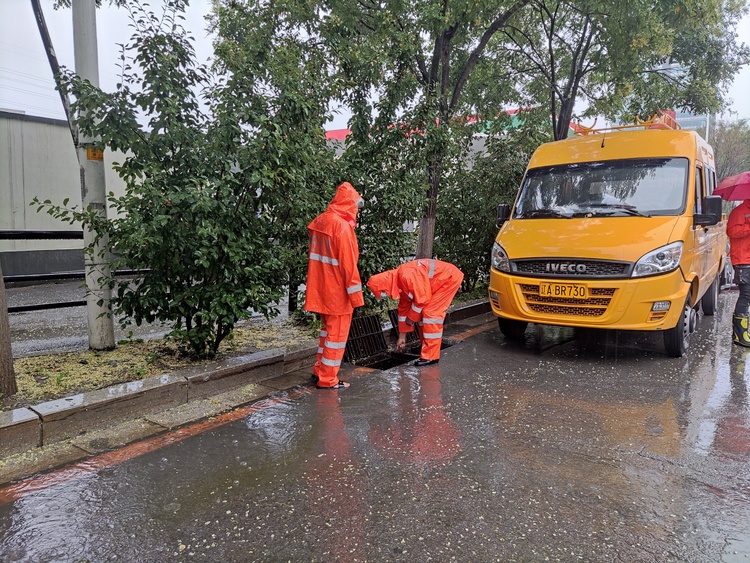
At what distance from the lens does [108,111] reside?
4.53 meters

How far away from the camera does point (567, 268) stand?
5684 mm

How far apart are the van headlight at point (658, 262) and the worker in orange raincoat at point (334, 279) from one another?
2.85m

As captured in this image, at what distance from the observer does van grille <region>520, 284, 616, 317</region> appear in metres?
5.52

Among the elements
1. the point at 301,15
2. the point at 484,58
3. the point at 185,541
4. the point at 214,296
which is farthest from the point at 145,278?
the point at 484,58

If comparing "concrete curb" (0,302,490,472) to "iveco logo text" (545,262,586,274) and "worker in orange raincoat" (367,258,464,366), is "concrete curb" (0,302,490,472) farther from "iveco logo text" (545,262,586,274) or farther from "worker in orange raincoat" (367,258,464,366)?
"iveco logo text" (545,262,586,274)

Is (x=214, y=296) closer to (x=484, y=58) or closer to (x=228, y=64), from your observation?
(x=228, y=64)

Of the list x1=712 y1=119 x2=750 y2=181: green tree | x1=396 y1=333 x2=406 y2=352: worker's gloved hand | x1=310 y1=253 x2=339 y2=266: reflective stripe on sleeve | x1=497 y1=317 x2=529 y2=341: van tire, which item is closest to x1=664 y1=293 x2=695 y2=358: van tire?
x1=497 y1=317 x2=529 y2=341: van tire

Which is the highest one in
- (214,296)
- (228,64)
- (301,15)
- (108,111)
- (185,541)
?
(301,15)

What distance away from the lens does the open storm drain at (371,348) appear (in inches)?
235

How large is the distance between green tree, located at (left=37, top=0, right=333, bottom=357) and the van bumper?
113 inches

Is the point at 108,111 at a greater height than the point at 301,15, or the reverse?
the point at 301,15

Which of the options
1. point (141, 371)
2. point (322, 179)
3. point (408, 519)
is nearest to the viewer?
point (408, 519)

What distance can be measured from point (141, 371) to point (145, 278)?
84cm

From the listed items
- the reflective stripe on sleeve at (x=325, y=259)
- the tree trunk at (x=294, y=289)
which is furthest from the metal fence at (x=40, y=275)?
the reflective stripe on sleeve at (x=325, y=259)
